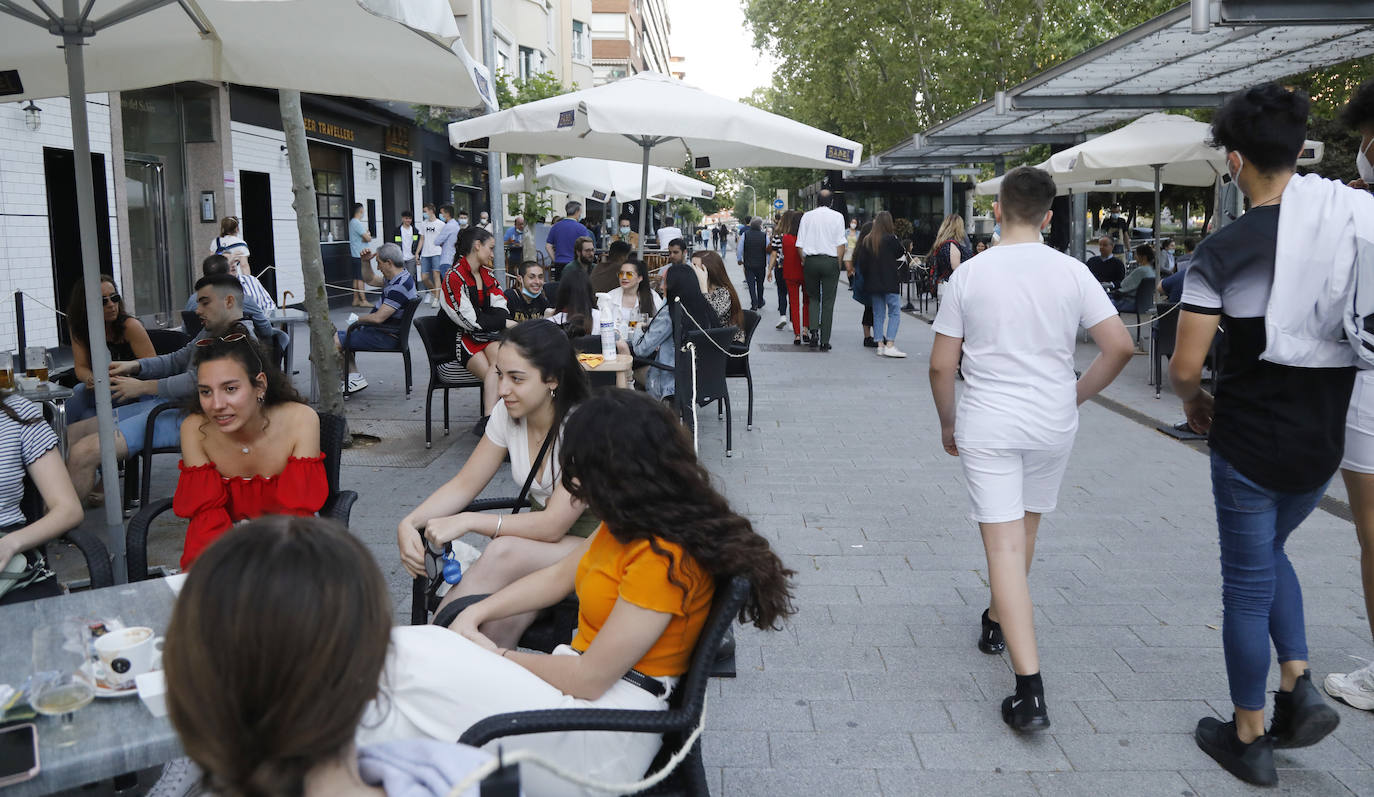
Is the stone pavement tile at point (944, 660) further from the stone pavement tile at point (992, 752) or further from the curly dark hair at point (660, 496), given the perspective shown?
the curly dark hair at point (660, 496)

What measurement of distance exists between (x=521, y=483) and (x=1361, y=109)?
291 centimetres

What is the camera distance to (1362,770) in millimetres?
3211

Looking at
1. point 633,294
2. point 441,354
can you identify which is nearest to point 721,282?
point 633,294

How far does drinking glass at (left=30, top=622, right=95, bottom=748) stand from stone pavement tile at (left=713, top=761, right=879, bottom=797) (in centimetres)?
174

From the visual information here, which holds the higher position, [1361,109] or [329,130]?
[329,130]

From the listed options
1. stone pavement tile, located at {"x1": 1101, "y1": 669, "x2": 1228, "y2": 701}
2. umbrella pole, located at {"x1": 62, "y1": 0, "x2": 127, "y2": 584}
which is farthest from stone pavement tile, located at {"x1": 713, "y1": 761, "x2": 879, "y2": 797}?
umbrella pole, located at {"x1": 62, "y1": 0, "x2": 127, "y2": 584}

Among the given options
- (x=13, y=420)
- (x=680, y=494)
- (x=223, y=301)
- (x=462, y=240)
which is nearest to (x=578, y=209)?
(x=462, y=240)

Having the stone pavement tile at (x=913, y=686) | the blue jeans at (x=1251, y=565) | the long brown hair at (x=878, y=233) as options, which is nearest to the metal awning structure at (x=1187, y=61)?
the long brown hair at (x=878, y=233)

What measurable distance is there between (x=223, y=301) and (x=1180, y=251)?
24187 millimetres

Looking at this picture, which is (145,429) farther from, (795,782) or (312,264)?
(795,782)

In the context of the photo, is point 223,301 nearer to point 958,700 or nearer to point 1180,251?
point 958,700

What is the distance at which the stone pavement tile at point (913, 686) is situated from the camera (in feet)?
12.5

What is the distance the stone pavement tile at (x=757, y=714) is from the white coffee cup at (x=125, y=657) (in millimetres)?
1883

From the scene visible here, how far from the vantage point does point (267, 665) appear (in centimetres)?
129
